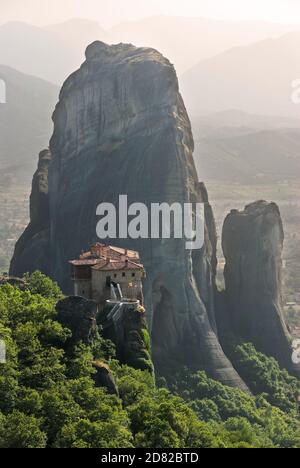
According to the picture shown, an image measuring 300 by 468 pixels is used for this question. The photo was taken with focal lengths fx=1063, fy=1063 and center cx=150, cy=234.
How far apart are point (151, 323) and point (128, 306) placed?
20.5m

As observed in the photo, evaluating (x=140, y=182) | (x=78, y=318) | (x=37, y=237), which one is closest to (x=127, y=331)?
(x=78, y=318)

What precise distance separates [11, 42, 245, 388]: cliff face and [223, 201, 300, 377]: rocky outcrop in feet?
7.11

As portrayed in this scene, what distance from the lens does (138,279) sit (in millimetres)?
52625

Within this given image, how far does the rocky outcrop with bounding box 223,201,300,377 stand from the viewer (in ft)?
253

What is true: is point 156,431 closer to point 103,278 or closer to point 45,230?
point 103,278

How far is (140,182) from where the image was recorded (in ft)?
242

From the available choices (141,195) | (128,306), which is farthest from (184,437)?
(141,195)

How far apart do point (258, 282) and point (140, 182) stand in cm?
1189

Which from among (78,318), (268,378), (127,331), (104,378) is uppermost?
(78,318)

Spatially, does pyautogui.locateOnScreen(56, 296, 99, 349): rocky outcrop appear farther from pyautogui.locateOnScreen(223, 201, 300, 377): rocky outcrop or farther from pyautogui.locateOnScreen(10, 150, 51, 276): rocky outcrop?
pyautogui.locateOnScreen(223, 201, 300, 377): rocky outcrop

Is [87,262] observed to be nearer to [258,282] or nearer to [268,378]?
[268,378]

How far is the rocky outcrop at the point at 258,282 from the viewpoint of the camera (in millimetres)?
77062

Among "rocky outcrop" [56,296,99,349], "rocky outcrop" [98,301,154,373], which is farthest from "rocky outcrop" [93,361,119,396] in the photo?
"rocky outcrop" [98,301,154,373]

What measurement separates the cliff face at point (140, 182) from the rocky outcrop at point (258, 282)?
2168mm
